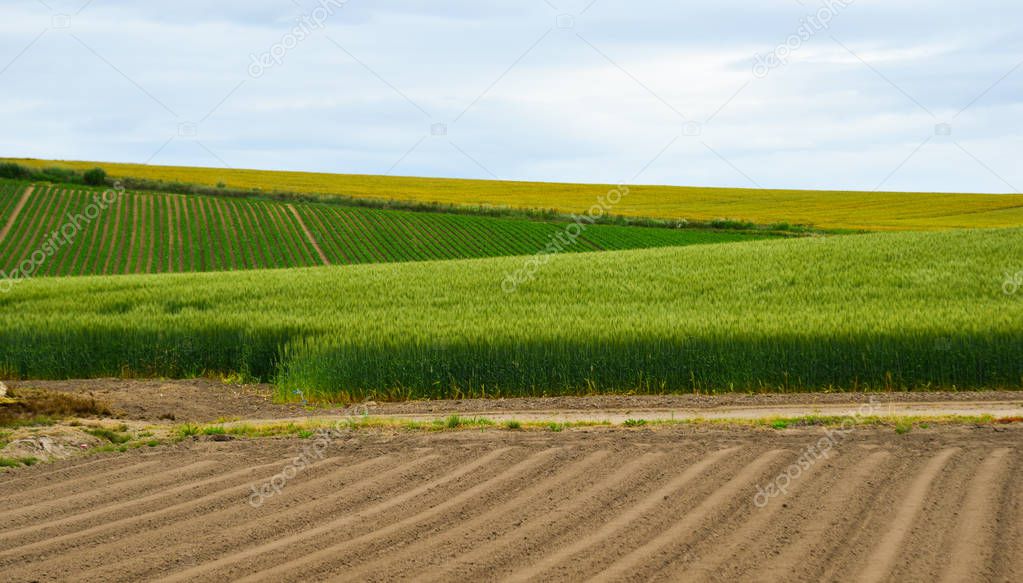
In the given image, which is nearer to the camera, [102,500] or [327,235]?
[102,500]

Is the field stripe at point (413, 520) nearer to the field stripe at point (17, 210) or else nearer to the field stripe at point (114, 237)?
the field stripe at point (114, 237)

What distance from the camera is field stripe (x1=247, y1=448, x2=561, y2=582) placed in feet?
25.2

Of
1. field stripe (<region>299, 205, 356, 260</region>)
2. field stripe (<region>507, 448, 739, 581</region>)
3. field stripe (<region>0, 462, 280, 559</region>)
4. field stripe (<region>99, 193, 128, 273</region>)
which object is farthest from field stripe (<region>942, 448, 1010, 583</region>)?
field stripe (<region>99, 193, 128, 273</region>)

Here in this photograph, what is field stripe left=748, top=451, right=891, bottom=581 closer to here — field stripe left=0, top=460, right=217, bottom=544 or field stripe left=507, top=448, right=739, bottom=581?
field stripe left=507, top=448, right=739, bottom=581

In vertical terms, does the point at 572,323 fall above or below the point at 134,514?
above

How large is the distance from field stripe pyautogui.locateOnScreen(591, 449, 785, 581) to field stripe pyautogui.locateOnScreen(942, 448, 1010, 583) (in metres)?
2.07

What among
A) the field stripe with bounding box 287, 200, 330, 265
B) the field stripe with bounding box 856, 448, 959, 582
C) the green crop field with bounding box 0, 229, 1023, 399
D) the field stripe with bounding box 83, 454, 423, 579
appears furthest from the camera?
the field stripe with bounding box 287, 200, 330, 265

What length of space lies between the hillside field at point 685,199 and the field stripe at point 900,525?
Answer: 55.5 meters

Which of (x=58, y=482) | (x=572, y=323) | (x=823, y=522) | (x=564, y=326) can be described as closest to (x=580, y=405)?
(x=564, y=326)

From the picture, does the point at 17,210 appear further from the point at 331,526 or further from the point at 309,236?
the point at 331,526

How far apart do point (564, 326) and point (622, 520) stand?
10.6 m

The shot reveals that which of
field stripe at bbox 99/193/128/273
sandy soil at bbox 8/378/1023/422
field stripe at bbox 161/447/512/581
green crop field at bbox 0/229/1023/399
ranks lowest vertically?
field stripe at bbox 161/447/512/581

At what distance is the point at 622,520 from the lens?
8.76 metres

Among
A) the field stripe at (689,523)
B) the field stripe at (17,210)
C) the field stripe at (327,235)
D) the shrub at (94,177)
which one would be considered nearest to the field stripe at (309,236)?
the field stripe at (327,235)
